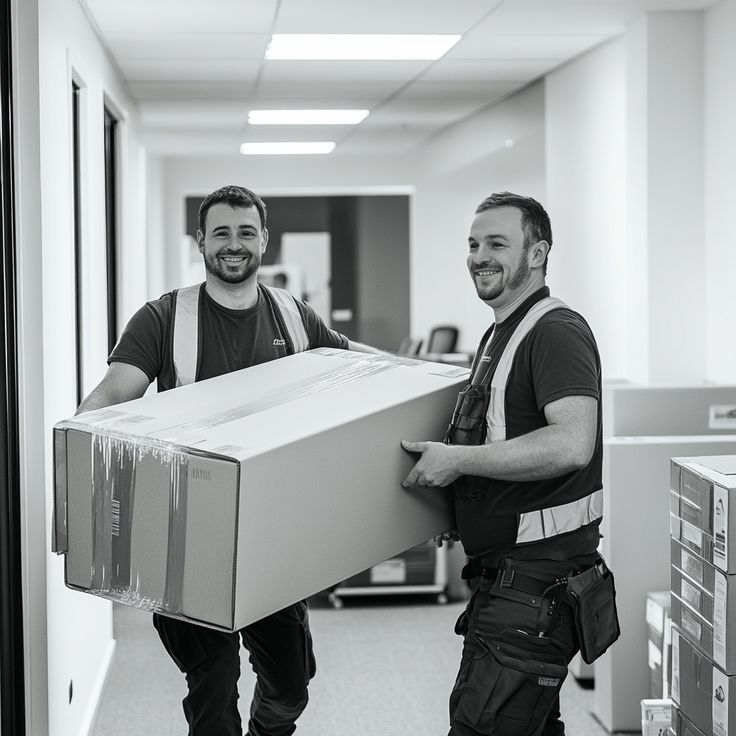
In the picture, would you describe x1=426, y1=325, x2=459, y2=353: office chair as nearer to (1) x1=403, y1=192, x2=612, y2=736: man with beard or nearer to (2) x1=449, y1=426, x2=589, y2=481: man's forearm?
(1) x1=403, y1=192, x2=612, y2=736: man with beard

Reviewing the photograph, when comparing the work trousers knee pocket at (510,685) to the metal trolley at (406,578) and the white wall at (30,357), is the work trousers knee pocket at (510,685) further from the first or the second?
the metal trolley at (406,578)

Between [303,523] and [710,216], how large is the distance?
2.62 metres

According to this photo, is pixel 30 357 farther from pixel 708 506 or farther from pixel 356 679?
pixel 356 679

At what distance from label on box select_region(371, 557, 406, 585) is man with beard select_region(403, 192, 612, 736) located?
7.92ft

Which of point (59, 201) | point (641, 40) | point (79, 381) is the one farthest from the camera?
point (641, 40)

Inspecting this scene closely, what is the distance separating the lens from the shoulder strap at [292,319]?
7.68 feet

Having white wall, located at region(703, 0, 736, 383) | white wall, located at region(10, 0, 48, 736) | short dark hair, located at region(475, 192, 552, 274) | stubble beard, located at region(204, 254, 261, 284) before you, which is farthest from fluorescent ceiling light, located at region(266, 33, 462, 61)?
short dark hair, located at region(475, 192, 552, 274)

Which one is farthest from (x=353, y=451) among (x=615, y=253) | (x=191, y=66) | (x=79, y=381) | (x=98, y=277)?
(x=191, y=66)

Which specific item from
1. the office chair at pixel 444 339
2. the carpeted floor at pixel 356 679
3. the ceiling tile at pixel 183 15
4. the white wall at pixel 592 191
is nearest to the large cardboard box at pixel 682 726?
the carpeted floor at pixel 356 679

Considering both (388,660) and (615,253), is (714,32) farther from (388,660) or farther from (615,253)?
(388,660)

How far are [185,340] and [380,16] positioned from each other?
2.02 meters

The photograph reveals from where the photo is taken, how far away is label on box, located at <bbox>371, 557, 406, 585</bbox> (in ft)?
14.6

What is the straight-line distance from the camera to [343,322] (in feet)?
33.5

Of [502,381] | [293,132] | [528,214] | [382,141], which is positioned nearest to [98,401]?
[502,381]
